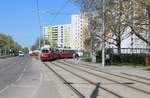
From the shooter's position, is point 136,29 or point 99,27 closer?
point 136,29

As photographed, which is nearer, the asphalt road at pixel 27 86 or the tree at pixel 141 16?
the asphalt road at pixel 27 86

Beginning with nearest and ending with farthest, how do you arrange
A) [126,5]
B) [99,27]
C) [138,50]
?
1. [126,5]
2. [99,27]
3. [138,50]

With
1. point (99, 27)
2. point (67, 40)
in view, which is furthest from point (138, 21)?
point (67, 40)

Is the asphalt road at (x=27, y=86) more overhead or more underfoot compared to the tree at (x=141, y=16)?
more underfoot

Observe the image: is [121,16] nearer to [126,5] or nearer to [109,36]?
Result: [126,5]

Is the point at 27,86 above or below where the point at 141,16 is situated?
below

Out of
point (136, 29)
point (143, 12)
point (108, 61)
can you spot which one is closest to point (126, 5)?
point (143, 12)

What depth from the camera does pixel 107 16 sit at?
3747 cm

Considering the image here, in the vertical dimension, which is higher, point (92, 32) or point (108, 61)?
point (92, 32)

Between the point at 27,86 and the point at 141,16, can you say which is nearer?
the point at 27,86

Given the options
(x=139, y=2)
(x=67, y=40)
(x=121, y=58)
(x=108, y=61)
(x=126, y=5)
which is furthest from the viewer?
(x=67, y=40)

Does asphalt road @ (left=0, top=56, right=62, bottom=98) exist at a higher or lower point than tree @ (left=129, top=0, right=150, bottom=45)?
lower

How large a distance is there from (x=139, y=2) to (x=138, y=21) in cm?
358

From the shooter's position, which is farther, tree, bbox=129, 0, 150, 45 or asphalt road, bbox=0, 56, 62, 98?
tree, bbox=129, 0, 150, 45
